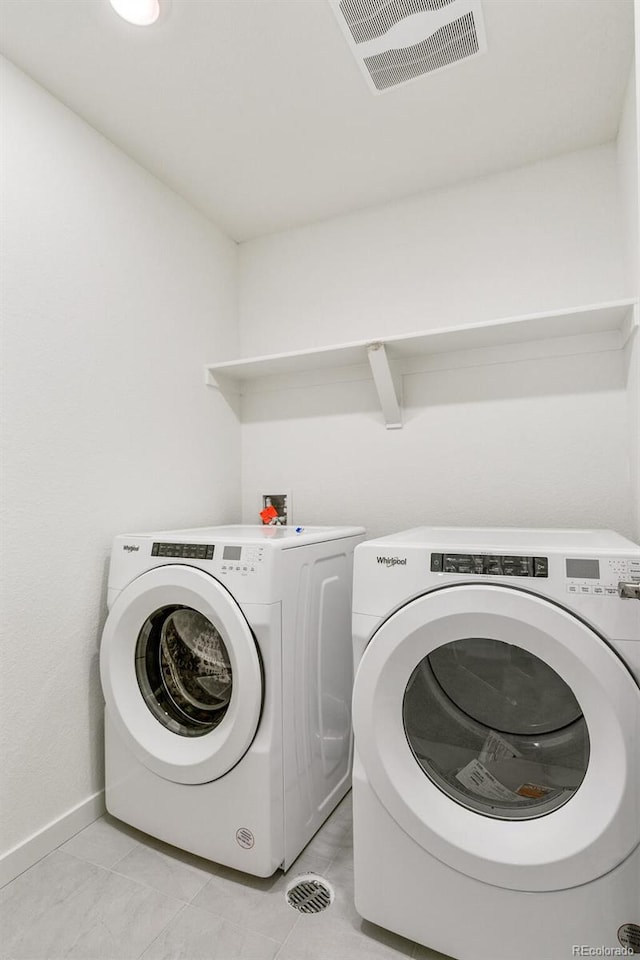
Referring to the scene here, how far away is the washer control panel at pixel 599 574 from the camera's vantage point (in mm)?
1016

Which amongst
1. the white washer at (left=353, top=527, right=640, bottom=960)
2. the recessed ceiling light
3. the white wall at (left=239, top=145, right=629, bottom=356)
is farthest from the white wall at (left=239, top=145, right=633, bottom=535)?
the recessed ceiling light

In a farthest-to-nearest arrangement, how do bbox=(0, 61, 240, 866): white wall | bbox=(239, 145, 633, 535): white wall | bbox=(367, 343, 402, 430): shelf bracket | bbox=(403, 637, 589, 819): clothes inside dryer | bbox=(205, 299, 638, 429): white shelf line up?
bbox=(367, 343, 402, 430): shelf bracket, bbox=(239, 145, 633, 535): white wall, bbox=(205, 299, 638, 429): white shelf, bbox=(0, 61, 240, 866): white wall, bbox=(403, 637, 589, 819): clothes inside dryer

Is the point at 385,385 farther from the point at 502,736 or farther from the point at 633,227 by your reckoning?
the point at 502,736

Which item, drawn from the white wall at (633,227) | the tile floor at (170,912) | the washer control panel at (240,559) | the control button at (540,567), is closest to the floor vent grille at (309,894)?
the tile floor at (170,912)

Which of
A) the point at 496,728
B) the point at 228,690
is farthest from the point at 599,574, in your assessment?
the point at 228,690

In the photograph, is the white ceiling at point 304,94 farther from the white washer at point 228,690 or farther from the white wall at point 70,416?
the white washer at point 228,690

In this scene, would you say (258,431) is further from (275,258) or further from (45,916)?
(45,916)

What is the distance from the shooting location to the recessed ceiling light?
52.8 inches

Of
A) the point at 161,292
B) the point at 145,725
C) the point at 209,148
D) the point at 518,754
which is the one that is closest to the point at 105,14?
the point at 209,148

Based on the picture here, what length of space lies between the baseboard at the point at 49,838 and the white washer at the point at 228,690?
97mm

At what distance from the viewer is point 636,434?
5.67 ft

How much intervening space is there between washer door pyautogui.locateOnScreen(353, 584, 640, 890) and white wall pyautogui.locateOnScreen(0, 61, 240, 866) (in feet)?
3.28

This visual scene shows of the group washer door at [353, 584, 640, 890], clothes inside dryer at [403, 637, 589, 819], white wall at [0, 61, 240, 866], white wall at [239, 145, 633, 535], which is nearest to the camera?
washer door at [353, 584, 640, 890]

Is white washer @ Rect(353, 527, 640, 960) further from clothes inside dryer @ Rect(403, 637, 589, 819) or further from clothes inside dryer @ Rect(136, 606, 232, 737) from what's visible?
clothes inside dryer @ Rect(136, 606, 232, 737)
